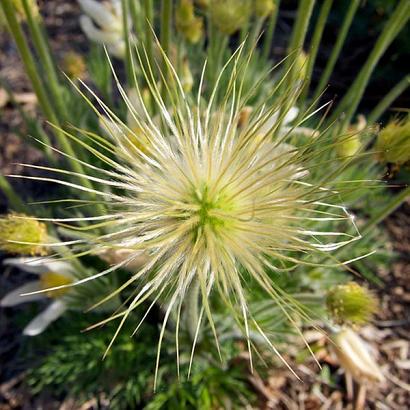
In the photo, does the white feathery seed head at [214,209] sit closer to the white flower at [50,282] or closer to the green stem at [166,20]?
the green stem at [166,20]

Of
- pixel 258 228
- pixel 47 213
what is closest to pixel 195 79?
pixel 47 213

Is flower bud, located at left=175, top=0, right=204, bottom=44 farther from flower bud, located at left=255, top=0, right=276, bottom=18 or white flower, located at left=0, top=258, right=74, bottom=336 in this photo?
white flower, located at left=0, top=258, right=74, bottom=336

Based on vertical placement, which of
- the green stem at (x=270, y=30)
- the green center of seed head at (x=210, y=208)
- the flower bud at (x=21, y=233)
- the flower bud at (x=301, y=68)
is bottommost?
the flower bud at (x=21, y=233)

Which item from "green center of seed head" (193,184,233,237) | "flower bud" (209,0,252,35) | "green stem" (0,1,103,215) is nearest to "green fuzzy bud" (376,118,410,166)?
"green center of seed head" (193,184,233,237)

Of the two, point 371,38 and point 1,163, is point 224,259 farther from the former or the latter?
point 371,38

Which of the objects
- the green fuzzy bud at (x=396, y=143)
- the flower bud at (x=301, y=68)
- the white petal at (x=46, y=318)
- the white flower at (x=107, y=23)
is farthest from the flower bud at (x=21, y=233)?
the white flower at (x=107, y=23)

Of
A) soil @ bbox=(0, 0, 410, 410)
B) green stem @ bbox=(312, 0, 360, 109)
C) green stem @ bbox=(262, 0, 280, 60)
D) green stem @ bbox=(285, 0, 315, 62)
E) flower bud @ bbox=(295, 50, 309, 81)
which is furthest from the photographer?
soil @ bbox=(0, 0, 410, 410)

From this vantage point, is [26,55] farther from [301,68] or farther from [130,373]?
[130,373]
